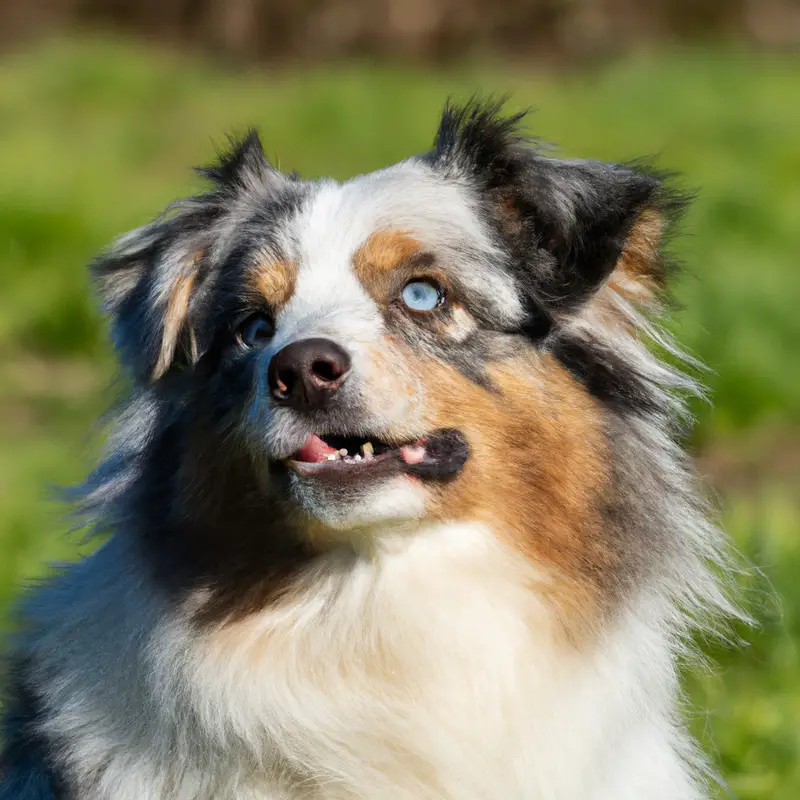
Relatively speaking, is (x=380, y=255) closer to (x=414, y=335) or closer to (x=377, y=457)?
(x=414, y=335)

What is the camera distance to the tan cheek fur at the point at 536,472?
129 inches

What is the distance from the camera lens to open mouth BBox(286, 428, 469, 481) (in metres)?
3.20

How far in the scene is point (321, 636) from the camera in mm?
3291

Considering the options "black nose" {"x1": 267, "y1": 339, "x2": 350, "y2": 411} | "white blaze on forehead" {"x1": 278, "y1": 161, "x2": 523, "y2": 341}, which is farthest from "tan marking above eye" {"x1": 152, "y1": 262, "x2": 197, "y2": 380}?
"black nose" {"x1": 267, "y1": 339, "x2": 350, "y2": 411}

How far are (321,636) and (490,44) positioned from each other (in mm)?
17434

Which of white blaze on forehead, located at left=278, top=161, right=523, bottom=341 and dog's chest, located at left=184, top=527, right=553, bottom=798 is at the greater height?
white blaze on forehead, located at left=278, top=161, right=523, bottom=341

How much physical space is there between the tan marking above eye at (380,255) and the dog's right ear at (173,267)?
18.0 inches

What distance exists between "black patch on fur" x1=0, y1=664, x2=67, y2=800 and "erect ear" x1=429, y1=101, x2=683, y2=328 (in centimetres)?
164

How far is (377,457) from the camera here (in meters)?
3.22

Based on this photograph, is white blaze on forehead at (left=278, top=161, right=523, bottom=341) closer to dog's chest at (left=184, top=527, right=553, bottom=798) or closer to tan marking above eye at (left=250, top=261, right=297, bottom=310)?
tan marking above eye at (left=250, top=261, right=297, bottom=310)

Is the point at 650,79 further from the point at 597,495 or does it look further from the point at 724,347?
the point at 597,495

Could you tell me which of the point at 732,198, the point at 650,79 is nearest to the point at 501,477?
the point at 732,198

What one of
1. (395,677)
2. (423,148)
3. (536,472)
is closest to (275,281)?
(536,472)

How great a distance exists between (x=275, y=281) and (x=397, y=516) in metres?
0.68
